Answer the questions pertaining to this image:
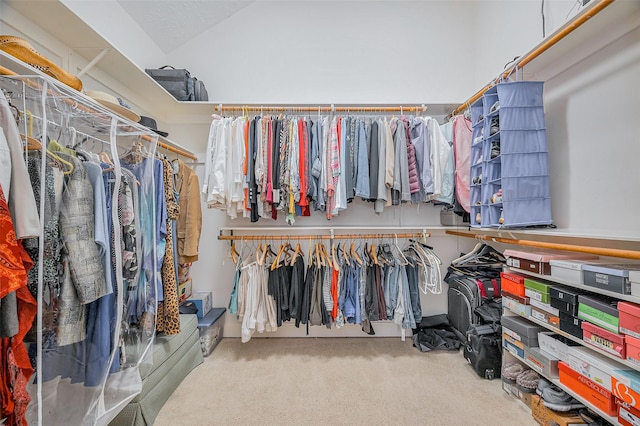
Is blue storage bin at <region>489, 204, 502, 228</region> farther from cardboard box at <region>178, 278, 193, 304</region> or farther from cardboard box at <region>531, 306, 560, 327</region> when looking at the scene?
cardboard box at <region>178, 278, 193, 304</region>

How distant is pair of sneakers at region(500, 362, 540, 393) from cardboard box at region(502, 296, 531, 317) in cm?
37

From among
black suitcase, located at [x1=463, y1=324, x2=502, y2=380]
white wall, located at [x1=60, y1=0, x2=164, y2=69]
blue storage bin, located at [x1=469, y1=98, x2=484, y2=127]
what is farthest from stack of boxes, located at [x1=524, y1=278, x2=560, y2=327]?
white wall, located at [x1=60, y1=0, x2=164, y2=69]

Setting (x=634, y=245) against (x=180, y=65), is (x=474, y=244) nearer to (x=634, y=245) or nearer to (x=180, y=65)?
(x=634, y=245)

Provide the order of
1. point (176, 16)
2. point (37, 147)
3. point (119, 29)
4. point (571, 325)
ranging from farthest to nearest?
1. point (176, 16)
2. point (119, 29)
3. point (571, 325)
4. point (37, 147)

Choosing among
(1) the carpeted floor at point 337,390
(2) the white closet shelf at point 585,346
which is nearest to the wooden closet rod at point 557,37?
(2) the white closet shelf at point 585,346

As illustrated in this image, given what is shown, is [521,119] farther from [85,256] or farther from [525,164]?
[85,256]

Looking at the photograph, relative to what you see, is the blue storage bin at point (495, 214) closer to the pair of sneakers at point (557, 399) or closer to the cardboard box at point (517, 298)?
the cardboard box at point (517, 298)

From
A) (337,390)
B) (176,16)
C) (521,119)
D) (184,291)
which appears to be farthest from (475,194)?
(176,16)

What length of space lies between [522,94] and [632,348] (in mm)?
1325

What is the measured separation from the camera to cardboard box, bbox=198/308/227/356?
87.3 inches

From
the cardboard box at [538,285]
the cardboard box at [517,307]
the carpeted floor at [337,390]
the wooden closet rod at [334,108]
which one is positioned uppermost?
the wooden closet rod at [334,108]

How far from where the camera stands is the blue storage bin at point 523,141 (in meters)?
1.55

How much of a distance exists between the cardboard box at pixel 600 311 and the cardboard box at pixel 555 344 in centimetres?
23

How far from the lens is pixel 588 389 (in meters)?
1.23
